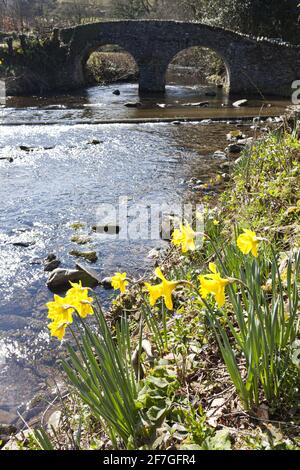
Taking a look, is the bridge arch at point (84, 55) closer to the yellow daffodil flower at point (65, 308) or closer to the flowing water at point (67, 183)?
the flowing water at point (67, 183)

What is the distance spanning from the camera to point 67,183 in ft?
27.2

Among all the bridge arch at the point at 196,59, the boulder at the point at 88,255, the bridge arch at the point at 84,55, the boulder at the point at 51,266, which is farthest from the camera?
the bridge arch at the point at 196,59

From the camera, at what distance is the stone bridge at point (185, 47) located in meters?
18.1

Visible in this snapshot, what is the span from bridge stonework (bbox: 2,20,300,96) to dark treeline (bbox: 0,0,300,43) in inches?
128

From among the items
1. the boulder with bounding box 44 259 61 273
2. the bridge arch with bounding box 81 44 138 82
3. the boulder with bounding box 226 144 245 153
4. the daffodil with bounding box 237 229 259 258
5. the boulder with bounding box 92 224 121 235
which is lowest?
the boulder with bounding box 44 259 61 273

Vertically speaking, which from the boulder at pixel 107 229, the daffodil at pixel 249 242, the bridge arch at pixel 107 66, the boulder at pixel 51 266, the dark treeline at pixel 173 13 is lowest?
the boulder at pixel 51 266

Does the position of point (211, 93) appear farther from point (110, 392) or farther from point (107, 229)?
point (110, 392)

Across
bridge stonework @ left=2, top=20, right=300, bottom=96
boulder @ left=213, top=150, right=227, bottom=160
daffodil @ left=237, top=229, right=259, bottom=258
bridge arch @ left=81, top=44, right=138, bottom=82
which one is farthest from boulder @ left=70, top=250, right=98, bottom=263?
bridge arch @ left=81, top=44, right=138, bottom=82

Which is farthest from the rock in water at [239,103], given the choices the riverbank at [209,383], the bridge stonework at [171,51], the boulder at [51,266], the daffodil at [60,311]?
the daffodil at [60,311]

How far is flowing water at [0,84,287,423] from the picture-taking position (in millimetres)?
4084

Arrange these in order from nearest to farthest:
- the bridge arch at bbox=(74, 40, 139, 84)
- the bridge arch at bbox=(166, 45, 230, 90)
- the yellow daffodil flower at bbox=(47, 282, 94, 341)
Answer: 1. the yellow daffodil flower at bbox=(47, 282, 94, 341)
2. the bridge arch at bbox=(74, 40, 139, 84)
3. the bridge arch at bbox=(166, 45, 230, 90)

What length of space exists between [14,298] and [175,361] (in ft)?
9.00

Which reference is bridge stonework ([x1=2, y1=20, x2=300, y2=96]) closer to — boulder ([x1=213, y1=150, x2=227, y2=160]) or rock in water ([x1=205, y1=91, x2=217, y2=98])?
rock in water ([x1=205, y1=91, x2=217, y2=98])

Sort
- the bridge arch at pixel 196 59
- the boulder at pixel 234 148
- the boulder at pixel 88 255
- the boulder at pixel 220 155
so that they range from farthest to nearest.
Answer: the bridge arch at pixel 196 59 < the boulder at pixel 234 148 < the boulder at pixel 220 155 < the boulder at pixel 88 255
